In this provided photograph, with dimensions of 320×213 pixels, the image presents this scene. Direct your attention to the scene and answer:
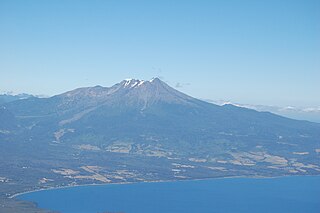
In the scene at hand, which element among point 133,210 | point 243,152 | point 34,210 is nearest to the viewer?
point 34,210

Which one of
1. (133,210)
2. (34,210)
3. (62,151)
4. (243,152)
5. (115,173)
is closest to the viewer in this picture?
(34,210)

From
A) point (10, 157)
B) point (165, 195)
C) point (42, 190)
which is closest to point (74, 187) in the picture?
point (42, 190)

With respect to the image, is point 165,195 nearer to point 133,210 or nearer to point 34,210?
point 133,210

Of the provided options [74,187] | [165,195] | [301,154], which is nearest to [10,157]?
[74,187]

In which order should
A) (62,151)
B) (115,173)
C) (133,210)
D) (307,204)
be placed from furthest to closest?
(62,151) < (115,173) < (307,204) < (133,210)

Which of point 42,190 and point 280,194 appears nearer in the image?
point 42,190

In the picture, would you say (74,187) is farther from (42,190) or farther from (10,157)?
(10,157)
